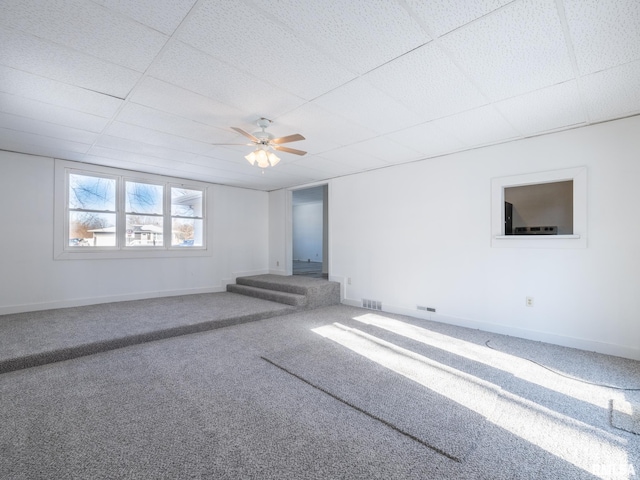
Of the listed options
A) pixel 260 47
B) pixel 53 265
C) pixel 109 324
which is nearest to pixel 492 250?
pixel 260 47

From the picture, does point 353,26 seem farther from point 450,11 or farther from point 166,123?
point 166,123

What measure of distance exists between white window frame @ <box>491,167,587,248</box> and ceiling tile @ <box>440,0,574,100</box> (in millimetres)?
1416

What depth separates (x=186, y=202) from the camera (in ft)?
20.1

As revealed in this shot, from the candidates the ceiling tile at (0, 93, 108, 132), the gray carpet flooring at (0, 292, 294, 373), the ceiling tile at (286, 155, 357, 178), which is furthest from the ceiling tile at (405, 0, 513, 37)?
the gray carpet flooring at (0, 292, 294, 373)

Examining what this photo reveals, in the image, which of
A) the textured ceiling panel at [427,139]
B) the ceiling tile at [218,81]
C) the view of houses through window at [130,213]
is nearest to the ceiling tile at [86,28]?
the ceiling tile at [218,81]

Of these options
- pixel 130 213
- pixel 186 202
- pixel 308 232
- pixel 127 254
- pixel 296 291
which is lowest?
pixel 296 291

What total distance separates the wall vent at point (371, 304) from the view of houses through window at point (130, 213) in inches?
141

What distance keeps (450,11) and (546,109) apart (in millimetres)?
1875

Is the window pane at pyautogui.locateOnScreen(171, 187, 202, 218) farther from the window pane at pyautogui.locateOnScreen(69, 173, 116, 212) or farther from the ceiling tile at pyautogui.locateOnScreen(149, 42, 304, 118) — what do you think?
the ceiling tile at pyautogui.locateOnScreen(149, 42, 304, 118)

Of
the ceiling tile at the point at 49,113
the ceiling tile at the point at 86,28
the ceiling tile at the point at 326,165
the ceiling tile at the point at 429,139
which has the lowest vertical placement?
the ceiling tile at the point at 326,165

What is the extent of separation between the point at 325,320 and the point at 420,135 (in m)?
2.85

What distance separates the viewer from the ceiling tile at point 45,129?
3145mm

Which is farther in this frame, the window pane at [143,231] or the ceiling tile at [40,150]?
the window pane at [143,231]

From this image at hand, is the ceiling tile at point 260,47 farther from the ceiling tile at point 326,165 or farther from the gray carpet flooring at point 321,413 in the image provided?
the gray carpet flooring at point 321,413
